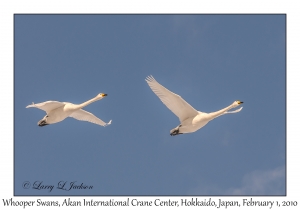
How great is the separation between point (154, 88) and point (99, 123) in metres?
7.33

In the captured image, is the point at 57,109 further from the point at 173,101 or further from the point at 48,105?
the point at 173,101

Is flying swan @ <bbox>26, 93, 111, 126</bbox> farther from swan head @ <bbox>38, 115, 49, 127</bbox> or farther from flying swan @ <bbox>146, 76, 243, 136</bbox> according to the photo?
flying swan @ <bbox>146, 76, 243, 136</bbox>

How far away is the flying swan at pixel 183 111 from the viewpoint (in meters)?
32.4

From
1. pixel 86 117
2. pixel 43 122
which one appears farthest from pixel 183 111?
pixel 43 122

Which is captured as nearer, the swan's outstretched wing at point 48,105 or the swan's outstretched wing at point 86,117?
the swan's outstretched wing at point 48,105

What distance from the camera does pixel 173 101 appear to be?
32.7 m

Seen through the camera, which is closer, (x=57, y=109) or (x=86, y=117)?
(x=57, y=109)

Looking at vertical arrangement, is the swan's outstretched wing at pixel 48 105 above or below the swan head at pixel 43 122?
above

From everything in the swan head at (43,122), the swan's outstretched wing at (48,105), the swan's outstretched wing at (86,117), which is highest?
the swan's outstretched wing at (48,105)

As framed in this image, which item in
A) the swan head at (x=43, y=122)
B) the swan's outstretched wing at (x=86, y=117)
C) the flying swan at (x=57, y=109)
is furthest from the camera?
the swan's outstretched wing at (x=86, y=117)

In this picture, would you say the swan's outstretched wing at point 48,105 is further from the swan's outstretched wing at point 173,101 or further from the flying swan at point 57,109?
the swan's outstretched wing at point 173,101

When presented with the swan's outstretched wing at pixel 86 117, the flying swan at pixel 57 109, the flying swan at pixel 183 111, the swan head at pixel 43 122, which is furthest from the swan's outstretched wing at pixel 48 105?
the flying swan at pixel 183 111

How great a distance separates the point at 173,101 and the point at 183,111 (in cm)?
86
